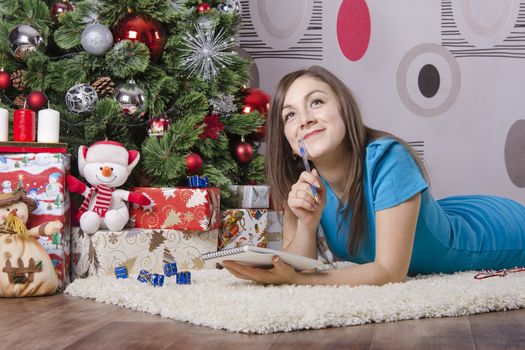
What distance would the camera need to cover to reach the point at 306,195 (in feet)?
5.39

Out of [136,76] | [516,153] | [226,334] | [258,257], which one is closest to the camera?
[226,334]

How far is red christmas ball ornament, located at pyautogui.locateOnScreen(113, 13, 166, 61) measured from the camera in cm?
223

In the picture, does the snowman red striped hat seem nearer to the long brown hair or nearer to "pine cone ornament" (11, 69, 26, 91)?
"pine cone ornament" (11, 69, 26, 91)

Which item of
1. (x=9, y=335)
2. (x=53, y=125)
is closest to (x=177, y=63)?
(x=53, y=125)

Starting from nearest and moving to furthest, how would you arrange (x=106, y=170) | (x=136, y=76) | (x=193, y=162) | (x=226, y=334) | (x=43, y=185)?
(x=226, y=334) < (x=43, y=185) < (x=106, y=170) < (x=193, y=162) < (x=136, y=76)

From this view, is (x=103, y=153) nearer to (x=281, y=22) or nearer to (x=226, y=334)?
(x=226, y=334)

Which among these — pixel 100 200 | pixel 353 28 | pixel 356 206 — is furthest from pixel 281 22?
pixel 356 206

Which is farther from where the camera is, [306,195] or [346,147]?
[346,147]

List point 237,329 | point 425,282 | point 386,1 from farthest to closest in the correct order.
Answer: point 386,1 < point 425,282 < point 237,329

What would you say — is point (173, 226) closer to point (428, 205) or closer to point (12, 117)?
point (12, 117)

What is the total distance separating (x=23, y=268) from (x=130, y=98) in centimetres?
64

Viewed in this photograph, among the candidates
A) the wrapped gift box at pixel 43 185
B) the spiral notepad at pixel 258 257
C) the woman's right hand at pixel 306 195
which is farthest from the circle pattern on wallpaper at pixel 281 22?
the spiral notepad at pixel 258 257

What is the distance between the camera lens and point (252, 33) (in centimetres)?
315

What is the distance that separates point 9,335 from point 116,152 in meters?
0.89
